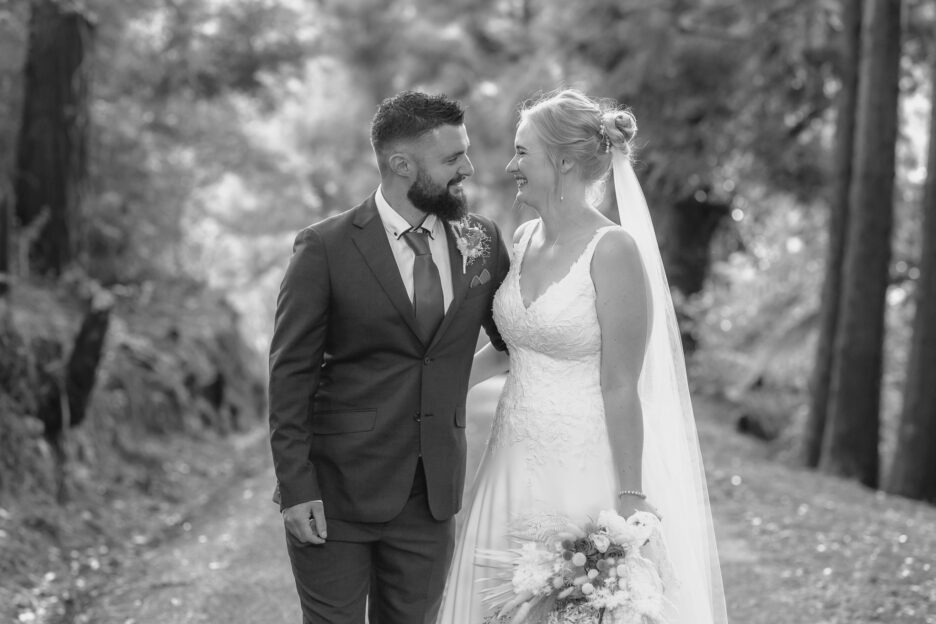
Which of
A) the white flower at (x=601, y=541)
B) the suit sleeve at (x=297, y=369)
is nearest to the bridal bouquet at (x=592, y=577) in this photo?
the white flower at (x=601, y=541)

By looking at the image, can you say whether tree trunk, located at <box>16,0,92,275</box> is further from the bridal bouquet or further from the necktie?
the bridal bouquet

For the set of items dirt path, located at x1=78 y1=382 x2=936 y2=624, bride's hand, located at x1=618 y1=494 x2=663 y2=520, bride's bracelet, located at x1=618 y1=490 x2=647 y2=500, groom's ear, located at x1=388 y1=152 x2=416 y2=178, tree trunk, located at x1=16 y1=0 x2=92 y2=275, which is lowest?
→ dirt path, located at x1=78 y1=382 x2=936 y2=624

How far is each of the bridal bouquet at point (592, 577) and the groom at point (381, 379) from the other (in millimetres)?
369

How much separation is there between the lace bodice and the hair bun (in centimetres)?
34

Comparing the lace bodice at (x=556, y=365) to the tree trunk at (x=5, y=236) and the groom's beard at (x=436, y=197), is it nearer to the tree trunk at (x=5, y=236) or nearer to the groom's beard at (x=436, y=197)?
the groom's beard at (x=436, y=197)

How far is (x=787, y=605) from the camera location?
6.62m

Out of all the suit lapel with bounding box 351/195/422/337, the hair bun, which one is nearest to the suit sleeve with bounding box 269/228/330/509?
the suit lapel with bounding box 351/195/422/337

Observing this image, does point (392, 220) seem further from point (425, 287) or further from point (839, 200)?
point (839, 200)

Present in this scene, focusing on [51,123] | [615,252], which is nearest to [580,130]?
[615,252]

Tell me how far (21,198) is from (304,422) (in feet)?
27.6

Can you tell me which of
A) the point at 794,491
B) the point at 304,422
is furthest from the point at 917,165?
the point at 304,422

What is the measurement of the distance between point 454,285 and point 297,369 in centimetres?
62

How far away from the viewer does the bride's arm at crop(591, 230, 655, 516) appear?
392 centimetres

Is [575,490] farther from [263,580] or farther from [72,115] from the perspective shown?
[72,115]
